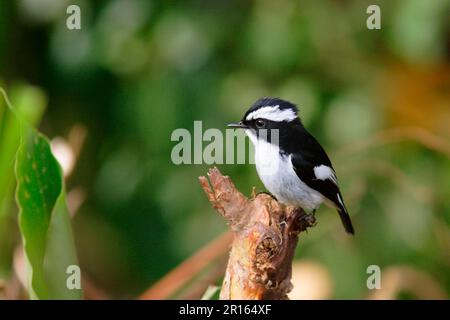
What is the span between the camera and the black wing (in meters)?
2.27

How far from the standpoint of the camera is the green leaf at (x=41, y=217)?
1.90m

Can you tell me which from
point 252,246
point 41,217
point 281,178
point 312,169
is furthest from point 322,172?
point 41,217

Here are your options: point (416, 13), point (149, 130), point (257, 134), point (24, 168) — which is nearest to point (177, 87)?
point (149, 130)

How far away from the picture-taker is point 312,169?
2.28m

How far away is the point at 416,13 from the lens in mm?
3213

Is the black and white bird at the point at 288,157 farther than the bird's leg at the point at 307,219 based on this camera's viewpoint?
Yes

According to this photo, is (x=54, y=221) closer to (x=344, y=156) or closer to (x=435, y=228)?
(x=344, y=156)

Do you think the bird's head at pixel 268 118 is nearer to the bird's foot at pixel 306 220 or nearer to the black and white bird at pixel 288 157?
the black and white bird at pixel 288 157

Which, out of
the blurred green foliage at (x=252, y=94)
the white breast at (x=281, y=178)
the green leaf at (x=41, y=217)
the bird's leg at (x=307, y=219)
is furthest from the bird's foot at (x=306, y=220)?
the blurred green foliage at (x=252, y=94)

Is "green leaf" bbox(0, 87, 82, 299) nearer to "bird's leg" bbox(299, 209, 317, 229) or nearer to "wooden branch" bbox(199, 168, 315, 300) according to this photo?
"wooden branch" bbox(199, 168, 315, 300)

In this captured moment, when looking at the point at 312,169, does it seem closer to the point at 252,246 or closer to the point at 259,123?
the point at 259,123

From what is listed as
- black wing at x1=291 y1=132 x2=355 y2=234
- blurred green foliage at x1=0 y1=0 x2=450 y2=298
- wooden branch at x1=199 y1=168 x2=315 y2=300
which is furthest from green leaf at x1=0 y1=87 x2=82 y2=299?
blurred green foliage at x1=0 y1=0 x2=450 y2=298

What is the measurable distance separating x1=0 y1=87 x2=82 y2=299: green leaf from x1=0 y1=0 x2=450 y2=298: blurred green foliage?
1521 mm

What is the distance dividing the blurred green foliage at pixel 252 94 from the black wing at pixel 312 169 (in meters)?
1.03
